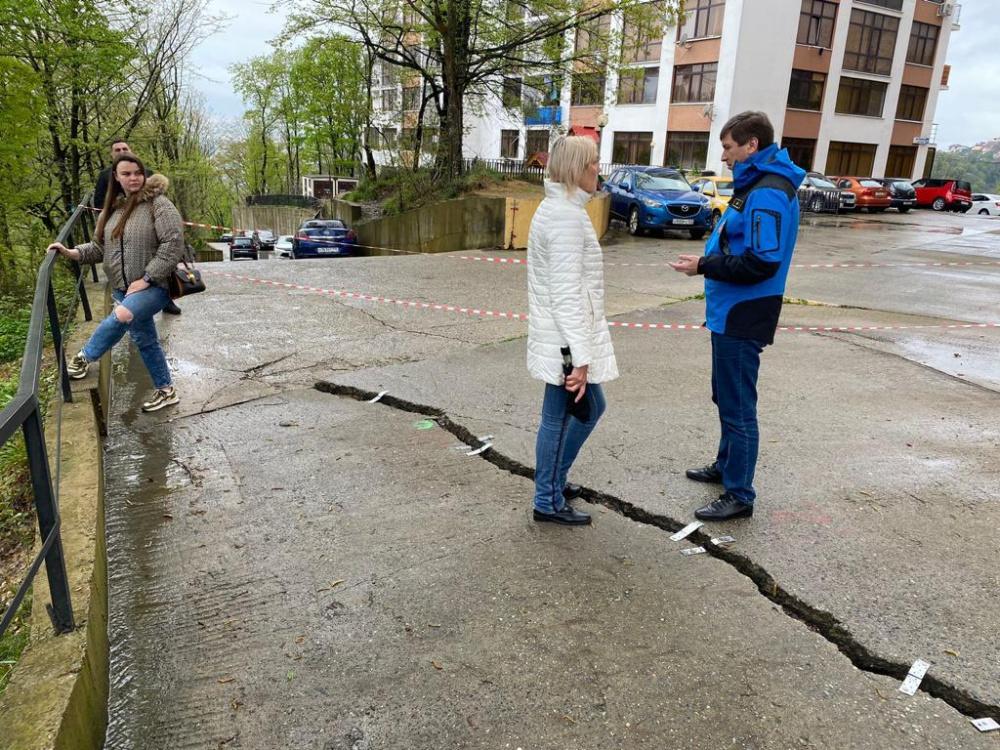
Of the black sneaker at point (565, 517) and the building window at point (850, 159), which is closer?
the black sneaker at point (565, 517)

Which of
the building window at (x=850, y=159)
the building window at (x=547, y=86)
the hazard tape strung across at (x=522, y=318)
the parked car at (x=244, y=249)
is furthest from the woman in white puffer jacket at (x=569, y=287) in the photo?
the building window at (x=850, y=159)

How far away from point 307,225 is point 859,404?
22301 mm

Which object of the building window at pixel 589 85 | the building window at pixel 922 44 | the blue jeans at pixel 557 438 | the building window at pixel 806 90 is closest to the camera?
the blue jeans at pixel 557 438

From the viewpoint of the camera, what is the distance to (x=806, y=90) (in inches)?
1570

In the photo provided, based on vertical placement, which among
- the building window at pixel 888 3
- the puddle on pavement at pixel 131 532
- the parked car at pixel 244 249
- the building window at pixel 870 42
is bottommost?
the parked car at pixel 244 249

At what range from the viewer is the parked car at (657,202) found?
18031mm

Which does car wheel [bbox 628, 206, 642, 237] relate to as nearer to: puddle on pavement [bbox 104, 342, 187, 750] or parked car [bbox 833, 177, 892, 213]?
puddle on pavement [bbox 104, 342, 187, 750]

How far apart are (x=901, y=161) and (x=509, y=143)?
27085 millimetres

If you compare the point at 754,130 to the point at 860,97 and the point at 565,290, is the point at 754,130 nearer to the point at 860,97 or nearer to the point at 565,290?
the point at 565,290

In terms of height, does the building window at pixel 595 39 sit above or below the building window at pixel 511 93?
above

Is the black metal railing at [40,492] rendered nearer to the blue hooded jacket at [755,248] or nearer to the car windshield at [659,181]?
the blue hooded jacket at [755,248]

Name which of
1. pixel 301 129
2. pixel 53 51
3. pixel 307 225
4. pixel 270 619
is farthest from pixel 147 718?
pixel 301 129

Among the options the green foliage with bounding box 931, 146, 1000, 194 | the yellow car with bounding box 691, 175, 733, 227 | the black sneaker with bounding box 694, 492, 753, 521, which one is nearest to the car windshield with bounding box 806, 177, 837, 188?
the yellow car with bounding box 691, 175, 733, 227

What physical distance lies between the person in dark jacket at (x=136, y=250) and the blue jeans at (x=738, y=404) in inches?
149
